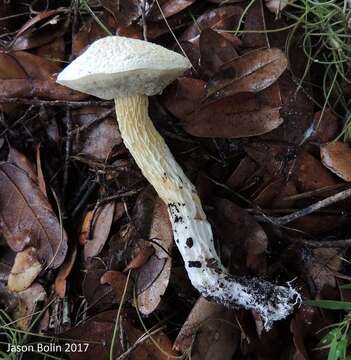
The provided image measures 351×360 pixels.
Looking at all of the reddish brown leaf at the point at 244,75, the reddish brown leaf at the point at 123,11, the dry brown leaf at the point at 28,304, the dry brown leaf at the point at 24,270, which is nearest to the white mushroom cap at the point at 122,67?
the reddish brown leaf at the point at 244,75

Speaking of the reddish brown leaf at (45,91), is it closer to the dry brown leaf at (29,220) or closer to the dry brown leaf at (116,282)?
the dry brown leaf at (29,220)

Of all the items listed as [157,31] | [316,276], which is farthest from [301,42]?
[316,276]

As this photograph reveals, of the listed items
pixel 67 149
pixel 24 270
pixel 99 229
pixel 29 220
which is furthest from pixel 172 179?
pixel 24 270

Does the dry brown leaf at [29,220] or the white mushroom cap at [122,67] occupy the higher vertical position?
the white mushroom cap at [122,67]

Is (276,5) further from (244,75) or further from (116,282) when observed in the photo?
(116,282)

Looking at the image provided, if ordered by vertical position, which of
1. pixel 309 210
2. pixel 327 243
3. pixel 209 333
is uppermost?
pixel 309 210

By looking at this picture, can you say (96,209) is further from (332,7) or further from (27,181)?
(332,7)

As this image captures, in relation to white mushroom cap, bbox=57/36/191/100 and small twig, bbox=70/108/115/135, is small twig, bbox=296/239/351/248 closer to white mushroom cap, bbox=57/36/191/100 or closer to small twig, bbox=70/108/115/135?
white mushroom cap, bbox=57/36/191/100
